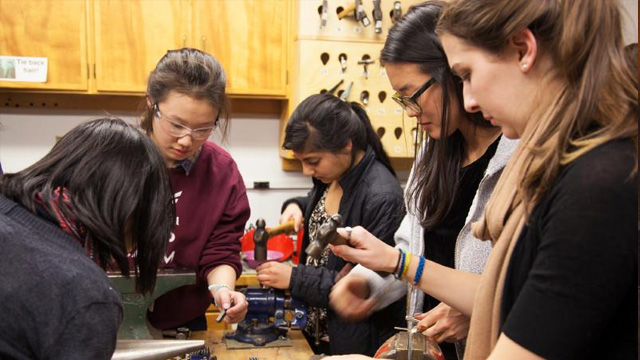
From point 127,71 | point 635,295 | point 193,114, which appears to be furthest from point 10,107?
point 635,295

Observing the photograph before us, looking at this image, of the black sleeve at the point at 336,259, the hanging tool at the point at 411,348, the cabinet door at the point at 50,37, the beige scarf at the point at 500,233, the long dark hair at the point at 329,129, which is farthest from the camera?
the cabinet door at the point at 50,37

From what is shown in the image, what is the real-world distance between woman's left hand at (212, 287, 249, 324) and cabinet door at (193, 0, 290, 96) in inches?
58.9

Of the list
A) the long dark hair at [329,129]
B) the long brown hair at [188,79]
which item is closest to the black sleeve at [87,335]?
the long brown hair at [188,79]

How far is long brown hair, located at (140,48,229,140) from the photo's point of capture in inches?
69.6

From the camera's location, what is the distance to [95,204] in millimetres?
1021

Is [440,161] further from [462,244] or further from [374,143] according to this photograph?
[374,143]

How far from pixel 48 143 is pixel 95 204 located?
101 inches

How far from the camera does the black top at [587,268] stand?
0.72 m

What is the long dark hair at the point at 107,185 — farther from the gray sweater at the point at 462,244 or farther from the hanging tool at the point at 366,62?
the hanging tool at the point at 366,62

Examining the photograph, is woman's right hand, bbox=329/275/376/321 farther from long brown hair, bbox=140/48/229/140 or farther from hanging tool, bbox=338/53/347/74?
hanging tool, bbox=338/53/347/74

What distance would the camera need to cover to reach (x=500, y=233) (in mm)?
941

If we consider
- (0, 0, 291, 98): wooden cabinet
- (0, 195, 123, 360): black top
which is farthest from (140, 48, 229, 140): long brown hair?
(0, 0, 291, 98): wooden cabinet

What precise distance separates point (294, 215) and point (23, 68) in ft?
4.95

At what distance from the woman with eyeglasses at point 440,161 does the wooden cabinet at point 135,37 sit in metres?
1.68
